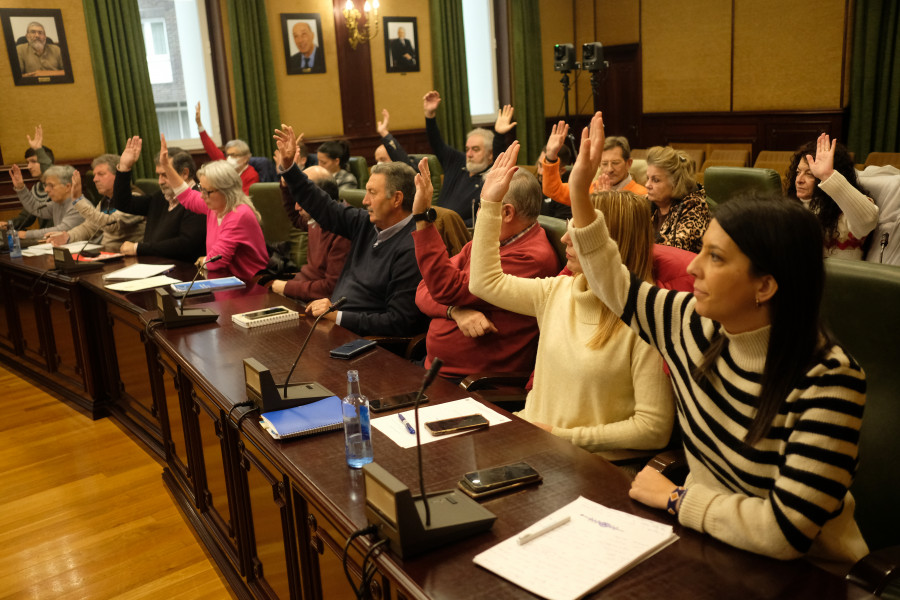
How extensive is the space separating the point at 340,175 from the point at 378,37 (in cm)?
385

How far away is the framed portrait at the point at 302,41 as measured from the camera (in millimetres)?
8688

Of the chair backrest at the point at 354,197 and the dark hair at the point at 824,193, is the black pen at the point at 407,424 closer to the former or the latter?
A: the dark hair at the point at 824,193

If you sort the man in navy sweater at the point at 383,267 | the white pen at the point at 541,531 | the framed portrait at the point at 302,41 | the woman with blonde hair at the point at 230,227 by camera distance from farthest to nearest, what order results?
the framed portrait at the point at 302,41, the woman with blonde hair at the point at 230,227, the man in navy sweater at the point at 383,267, the white pen at the point at 541,531

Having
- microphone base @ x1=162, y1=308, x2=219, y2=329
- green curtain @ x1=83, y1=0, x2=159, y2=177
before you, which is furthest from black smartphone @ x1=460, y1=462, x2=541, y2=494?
green curtain @ x1=83, y1=0, x2=159, y2=177

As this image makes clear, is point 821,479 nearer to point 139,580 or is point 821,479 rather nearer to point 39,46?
point 139,580

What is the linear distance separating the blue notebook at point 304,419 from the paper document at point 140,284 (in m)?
1.93

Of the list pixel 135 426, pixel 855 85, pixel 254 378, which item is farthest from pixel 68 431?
pixel 855 85

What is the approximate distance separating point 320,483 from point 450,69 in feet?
28.9

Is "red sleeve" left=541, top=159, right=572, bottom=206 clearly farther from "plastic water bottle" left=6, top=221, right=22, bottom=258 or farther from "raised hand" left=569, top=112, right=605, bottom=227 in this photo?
"plastic water bottle" left=6, top=221, right=22, bottom=258

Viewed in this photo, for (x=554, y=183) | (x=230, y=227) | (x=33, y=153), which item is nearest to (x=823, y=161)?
(x=554, y=183)

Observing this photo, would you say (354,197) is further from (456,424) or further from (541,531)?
(541,531)

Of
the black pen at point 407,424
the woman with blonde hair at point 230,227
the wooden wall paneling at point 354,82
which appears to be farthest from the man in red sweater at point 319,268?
the wooden wall paneling at point 354,82

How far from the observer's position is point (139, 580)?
2.70 metres

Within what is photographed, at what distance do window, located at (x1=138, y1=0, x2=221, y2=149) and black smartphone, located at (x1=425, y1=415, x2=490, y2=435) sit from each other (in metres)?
7.29
